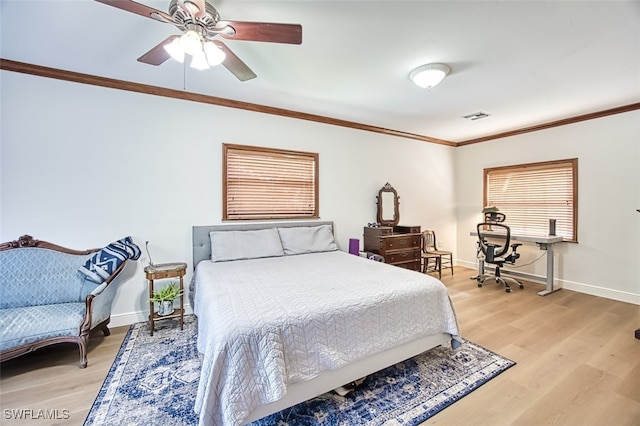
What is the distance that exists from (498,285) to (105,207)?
5.49 meters

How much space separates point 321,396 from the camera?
1940 mm

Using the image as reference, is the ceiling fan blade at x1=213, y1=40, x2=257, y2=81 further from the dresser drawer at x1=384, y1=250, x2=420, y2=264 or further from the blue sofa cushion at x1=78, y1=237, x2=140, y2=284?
the dresser drawer at x1=384, y1=250, x2=420, y2=264

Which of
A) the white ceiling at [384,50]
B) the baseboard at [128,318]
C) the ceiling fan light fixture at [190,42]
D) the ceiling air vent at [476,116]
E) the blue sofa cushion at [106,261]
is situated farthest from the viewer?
the ceiling air vent at [476,116]

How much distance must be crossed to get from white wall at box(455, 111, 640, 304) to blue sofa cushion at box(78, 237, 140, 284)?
5814 mm

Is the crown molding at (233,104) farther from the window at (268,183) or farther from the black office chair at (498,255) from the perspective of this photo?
the black office chair at (498,255)

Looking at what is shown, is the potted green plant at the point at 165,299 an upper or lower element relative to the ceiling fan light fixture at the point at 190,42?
lower

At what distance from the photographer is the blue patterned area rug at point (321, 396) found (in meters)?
1.71

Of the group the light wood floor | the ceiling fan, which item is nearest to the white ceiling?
the ceiling fan

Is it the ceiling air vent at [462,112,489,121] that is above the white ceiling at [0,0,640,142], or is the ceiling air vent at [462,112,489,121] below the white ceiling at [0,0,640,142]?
above

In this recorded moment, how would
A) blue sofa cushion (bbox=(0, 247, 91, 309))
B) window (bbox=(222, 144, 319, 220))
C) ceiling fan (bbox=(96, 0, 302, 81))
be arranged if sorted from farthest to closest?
window (bbox=(222, 144, 319, 220))
blue sofa cushion (bbox=(0, 247, 91, 309))
ceiling fan (bbox=(96, 0, 302, 81))

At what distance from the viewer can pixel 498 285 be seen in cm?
447

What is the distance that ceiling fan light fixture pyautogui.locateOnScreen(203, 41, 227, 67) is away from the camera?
1781mm

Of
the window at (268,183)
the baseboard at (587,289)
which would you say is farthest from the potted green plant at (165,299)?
the baseboard at (587,289)

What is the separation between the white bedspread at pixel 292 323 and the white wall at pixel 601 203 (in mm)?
→ 3333
